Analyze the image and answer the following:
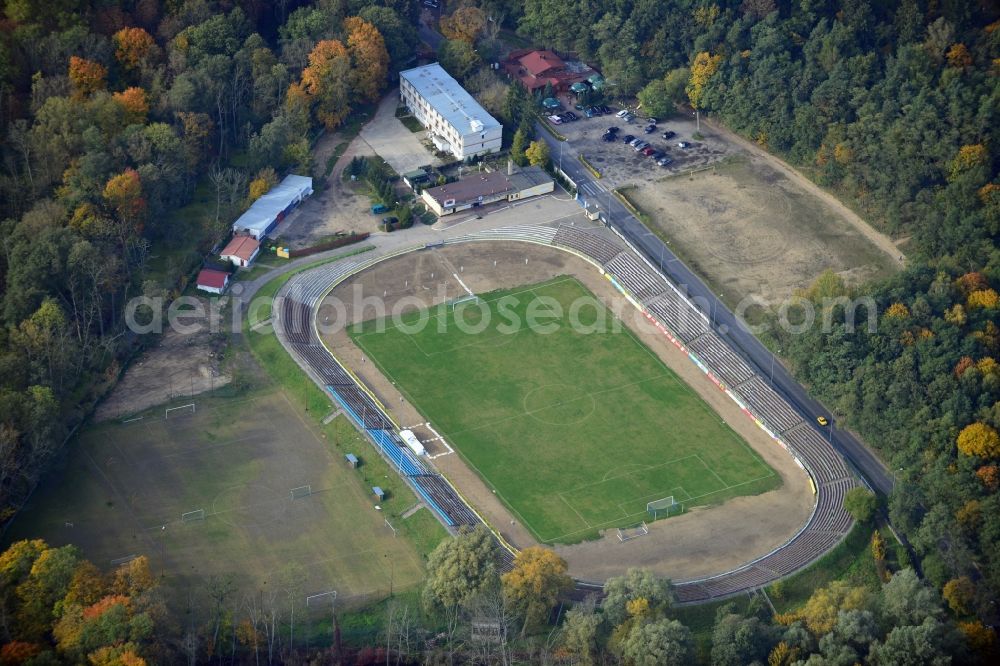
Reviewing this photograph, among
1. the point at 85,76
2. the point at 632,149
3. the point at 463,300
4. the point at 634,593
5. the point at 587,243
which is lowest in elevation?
the point at 463,300

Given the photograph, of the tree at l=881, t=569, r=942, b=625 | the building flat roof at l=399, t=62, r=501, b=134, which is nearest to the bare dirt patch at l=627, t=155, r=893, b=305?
the building flat roof at l=399, t=62, r=501, b=134

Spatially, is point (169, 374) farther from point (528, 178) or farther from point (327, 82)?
point (528, 178)

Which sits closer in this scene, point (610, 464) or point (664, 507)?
point (664, 507)

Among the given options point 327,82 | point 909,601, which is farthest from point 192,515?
point 327,82

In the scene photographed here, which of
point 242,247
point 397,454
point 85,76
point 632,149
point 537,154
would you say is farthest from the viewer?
point 632,149

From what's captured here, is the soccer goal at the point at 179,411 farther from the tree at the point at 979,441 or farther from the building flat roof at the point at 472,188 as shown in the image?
the tree at the point at 979,441

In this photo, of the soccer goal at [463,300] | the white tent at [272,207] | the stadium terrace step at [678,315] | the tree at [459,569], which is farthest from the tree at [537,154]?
the tree at [459,569]

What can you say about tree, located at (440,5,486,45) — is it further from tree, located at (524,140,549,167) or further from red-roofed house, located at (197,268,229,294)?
red-roofed house, located at (197,268,229,294)
